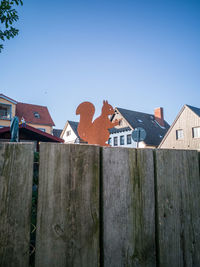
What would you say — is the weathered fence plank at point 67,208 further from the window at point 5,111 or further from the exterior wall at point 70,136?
the exterior wall at point 70,136

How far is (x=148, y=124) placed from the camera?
26.8 metres

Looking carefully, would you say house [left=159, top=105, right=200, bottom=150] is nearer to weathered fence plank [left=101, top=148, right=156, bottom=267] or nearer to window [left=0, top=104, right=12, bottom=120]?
window [left=0, top=104, right=12, bottom=120]

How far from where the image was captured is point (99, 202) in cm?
95

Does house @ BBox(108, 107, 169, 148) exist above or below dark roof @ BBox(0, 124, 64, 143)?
above

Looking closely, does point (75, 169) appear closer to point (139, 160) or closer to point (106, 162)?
point (106, 162)

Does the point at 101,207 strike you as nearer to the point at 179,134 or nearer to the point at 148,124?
the point at 179,134

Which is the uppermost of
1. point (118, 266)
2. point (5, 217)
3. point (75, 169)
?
point (75, 169)

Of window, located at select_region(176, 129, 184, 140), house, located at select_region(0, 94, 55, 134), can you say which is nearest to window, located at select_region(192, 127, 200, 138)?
window, located at select_region(176, 129, 184, 140)

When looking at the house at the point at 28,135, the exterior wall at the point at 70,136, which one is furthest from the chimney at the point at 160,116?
the house at the point at 28,135

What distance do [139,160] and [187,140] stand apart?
21.9 metres

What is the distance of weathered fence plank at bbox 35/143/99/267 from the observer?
33.0 inches

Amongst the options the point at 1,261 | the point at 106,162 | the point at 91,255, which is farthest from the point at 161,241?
the point at 1,261

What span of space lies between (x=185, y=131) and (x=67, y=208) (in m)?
22.6

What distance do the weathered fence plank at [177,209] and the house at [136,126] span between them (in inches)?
868
